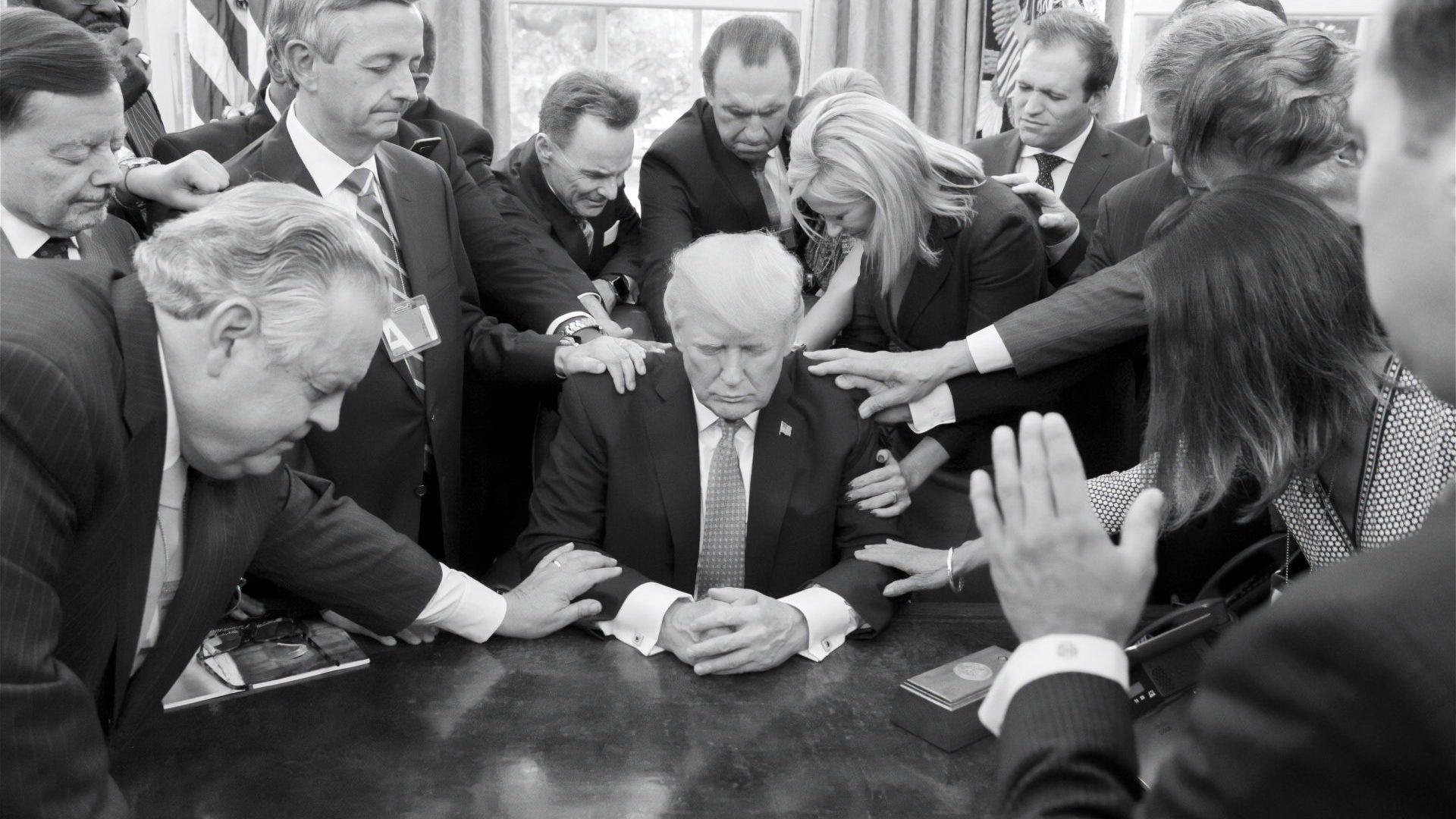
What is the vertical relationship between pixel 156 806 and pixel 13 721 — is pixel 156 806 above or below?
below

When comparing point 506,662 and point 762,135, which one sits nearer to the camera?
point 506,662

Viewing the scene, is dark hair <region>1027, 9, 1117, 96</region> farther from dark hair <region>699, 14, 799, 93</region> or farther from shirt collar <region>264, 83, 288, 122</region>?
shirt collar <region>264, 83, 288, 122</region>

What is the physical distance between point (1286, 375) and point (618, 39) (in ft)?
16.0

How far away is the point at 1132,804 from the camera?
1.02 m

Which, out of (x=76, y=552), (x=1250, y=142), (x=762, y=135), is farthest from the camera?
(x=762, y=135)

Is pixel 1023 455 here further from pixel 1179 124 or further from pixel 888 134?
pixel 888 134

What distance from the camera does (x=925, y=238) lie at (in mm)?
2869

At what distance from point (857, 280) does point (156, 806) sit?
2193 millimetres

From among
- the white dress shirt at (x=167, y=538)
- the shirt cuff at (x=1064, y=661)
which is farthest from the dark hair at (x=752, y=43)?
the shirt cuff at (x=1064, y=661)

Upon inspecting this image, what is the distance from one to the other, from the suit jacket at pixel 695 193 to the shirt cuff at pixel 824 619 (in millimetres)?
1845

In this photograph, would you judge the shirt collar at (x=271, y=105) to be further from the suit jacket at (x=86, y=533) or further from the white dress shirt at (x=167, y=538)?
the white dress shirt at (x=167, y=538)

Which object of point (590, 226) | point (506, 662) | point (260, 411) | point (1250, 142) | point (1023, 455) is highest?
point (1250, 142)

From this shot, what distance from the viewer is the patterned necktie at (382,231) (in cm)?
274

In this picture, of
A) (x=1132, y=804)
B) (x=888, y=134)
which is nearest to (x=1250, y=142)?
(x=888, y=134)
